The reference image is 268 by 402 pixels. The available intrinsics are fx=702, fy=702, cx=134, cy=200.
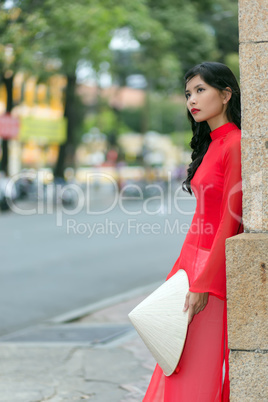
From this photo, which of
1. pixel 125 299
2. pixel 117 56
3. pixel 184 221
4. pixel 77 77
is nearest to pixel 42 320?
pixel 125 299

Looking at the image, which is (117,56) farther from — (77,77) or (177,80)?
(177,80)

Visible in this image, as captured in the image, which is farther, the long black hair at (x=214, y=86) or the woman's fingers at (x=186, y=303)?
the long black hair at (x=214, y=86)

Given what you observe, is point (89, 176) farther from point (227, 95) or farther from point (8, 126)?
point (227, 95)

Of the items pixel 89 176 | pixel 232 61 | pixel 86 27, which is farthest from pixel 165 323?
pixel 89 176

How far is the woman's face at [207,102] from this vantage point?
2992 mm

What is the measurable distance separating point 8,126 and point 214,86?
2411 centimetres

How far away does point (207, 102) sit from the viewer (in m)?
2.99

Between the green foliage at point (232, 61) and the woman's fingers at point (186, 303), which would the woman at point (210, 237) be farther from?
the green foliage at point (232, 61)

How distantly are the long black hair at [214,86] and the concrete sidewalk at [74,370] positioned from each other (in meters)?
2.03

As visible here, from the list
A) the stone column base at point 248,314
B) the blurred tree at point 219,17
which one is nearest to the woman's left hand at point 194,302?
the stone column base at point 248,314

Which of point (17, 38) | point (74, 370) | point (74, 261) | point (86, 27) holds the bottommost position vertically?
point (74, 261)

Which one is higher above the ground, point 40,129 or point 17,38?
point 17,38

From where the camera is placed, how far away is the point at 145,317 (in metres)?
2.92

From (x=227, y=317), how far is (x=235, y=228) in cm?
36
